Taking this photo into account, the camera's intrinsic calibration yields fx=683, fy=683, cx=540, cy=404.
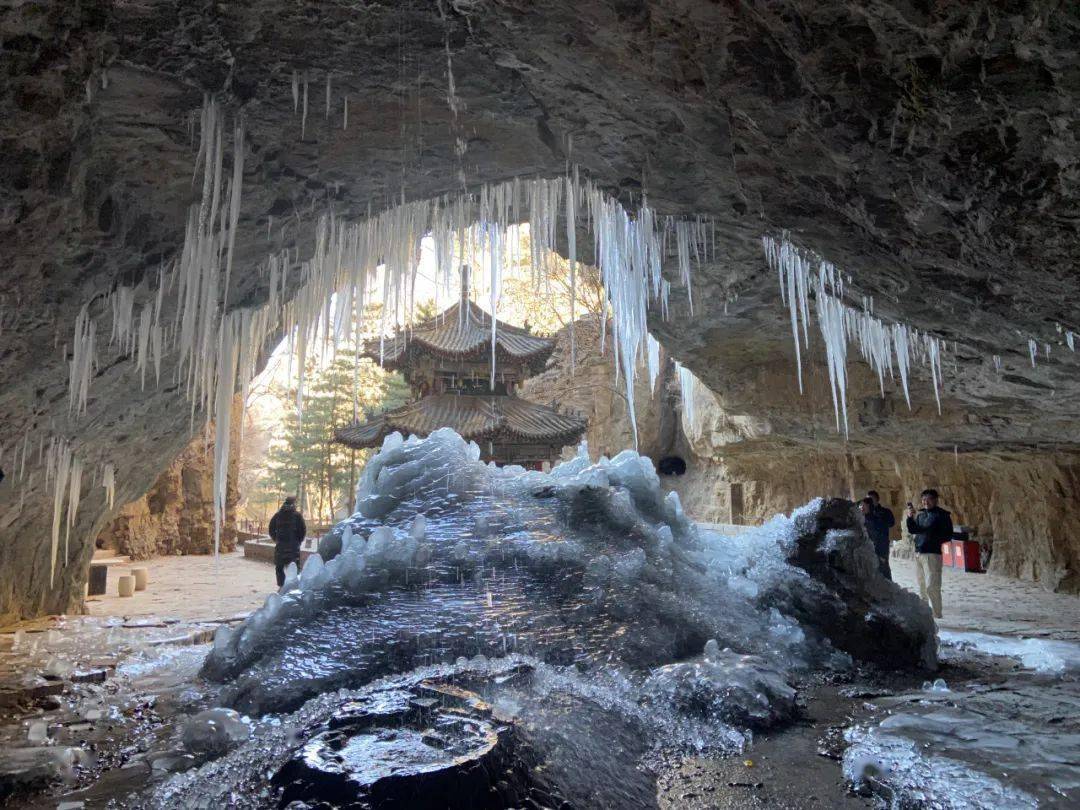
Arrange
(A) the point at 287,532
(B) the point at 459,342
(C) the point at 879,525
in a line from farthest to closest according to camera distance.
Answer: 1. (B) the point at 459,342
2. (A) the point at 287,532
3. (C) the point at 879,525

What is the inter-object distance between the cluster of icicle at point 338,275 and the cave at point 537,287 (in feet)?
0.15

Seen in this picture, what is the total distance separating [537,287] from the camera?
573 cm

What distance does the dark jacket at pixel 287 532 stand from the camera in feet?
28.6

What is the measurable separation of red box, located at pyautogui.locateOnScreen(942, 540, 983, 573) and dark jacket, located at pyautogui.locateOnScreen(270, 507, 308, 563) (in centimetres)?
1175

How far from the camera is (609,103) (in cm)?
480

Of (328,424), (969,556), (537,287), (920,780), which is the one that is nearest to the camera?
(920,780)

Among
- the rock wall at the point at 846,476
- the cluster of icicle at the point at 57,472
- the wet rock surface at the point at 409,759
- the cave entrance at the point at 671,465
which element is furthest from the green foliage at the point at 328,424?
the wet rock surface at the point at 409,759

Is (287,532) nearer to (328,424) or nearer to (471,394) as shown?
(471,394)

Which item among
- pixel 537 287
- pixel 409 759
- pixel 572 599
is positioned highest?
pixel 537 287

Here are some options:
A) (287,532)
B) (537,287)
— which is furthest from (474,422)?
(537,287)

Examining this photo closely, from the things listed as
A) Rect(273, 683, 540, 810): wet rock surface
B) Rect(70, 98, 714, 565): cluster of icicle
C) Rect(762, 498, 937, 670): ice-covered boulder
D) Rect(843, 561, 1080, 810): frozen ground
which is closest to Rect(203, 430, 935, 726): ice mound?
Rect(762, 498, 937, 670): ice-covered boulder

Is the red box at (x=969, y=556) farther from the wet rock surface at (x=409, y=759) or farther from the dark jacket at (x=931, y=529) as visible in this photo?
the wet rock surface at (x=409, y=759)

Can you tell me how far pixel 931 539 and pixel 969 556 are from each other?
615 cm

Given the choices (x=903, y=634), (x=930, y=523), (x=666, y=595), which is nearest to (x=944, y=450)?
(x=930, y=523)
